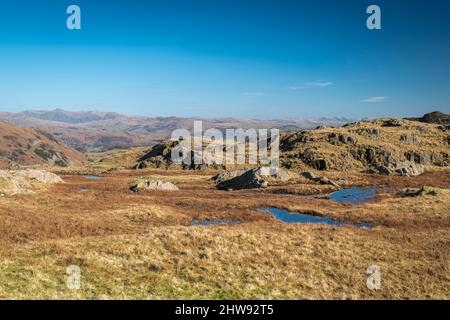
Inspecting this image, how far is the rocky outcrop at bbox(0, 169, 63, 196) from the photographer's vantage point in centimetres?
4764

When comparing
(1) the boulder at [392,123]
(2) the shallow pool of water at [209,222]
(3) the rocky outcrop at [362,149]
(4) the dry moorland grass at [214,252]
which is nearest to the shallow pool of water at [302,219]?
(4) the dry moorland grass at [214,252]

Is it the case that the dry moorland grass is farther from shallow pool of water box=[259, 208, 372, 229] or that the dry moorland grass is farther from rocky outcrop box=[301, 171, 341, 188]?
rocky outcrop box=[301, 171, 341, 188]

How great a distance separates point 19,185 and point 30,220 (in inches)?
892

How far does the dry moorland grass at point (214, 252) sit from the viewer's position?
60.8ft

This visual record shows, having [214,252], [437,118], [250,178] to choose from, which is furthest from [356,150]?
[437,118]

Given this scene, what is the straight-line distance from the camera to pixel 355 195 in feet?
192

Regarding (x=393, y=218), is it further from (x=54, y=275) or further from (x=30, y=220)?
(x=30, y=220)

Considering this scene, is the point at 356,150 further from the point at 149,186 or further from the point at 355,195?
the point at 149,186

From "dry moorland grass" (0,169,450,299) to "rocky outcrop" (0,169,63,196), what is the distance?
4.80 meters

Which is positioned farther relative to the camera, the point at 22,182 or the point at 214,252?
the point at 22,182

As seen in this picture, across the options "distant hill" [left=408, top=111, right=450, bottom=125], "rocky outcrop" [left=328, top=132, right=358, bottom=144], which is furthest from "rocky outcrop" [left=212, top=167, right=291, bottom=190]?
"distant hill" [left=408, top=111, right=450, bottom=125]

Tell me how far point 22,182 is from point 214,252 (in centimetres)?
4156
